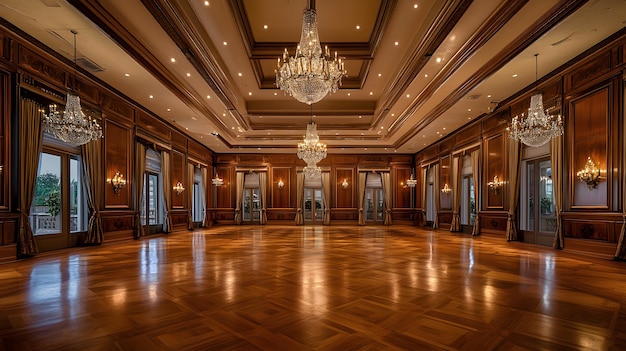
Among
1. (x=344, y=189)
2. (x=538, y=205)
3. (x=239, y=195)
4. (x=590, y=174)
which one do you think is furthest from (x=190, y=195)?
(x=590, y=174)

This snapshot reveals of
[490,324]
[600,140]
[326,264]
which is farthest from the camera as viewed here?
[600,140]

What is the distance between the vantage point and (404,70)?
746 cm

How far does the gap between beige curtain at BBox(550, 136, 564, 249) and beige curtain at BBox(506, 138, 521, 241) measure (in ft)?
4.24

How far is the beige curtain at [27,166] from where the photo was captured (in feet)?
17.1

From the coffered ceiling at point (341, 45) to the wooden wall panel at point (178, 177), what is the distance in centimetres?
149

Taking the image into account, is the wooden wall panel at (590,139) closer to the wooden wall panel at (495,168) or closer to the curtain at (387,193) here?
the wooden wall panel at (495,168)

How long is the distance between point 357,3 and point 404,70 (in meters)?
2.10

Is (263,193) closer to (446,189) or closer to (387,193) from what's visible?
(387,193)

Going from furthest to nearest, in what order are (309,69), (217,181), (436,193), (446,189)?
(217,181), (436,193), (446,189), (309,69)

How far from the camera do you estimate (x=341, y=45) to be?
7320 mm

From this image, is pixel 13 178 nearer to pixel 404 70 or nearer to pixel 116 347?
pixel 116 347

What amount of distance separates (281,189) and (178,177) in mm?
5221

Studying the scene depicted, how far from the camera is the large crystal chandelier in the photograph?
5121 millimetres

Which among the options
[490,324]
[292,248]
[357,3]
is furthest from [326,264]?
[357,3]
